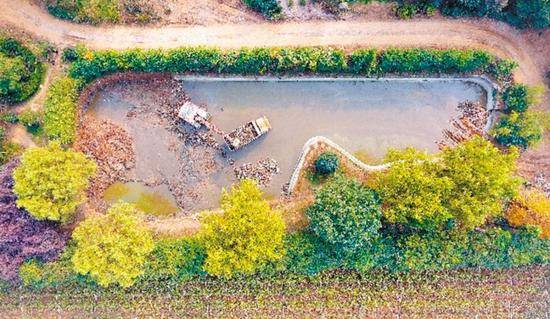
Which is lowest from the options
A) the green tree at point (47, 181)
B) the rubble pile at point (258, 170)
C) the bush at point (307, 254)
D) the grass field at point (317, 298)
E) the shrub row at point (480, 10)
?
the grass field at point (317, 298)

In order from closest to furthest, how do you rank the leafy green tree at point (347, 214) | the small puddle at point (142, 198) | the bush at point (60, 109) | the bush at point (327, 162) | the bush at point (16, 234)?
the leafy green tree at point (347, 214), the bush at point (16, 234), the bush at point (60, 109), the bush at point (327, 162), the small puddle at point (142, 198)

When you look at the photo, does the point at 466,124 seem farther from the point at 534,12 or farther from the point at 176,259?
the point at 176,259

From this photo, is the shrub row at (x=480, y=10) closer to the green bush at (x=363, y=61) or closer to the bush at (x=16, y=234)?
the green bush at (x=363, y=61)

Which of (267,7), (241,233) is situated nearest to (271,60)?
(267,7)

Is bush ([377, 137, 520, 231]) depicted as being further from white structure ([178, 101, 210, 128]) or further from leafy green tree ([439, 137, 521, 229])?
white structure ([178, 101, 210, 128])

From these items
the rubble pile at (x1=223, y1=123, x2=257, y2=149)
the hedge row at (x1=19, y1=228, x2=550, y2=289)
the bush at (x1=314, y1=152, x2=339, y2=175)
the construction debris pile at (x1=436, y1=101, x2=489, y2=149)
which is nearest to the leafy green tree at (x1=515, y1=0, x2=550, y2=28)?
the construction debris pile at (x1=436, y1=101, x2=489, y2=149)

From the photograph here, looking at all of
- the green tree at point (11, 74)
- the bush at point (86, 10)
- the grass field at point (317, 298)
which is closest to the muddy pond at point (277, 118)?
the green tree at point (11, 74)

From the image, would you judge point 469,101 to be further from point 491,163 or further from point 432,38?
point 491,163

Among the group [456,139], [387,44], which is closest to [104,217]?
[387,44]
